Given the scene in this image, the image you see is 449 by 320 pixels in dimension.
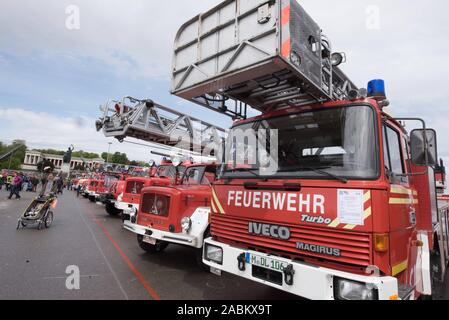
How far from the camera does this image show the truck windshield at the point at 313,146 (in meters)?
2.63

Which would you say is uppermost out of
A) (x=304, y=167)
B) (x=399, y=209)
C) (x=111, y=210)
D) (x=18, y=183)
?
(x=304, y=167)

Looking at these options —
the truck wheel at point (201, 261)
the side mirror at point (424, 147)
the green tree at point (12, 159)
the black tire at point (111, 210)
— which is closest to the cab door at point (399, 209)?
the side mirror at point (424, 147)

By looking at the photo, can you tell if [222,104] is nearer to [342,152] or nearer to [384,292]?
[342,152]

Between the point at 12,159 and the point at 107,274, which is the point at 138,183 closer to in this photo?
the point at 107,274

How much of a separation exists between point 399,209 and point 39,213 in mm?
9201

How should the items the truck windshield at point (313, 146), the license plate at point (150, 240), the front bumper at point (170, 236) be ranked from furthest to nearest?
the license plate at point (150, 240)
the front bumper at point (170, 236)
the truck windshield at point (313, 146)

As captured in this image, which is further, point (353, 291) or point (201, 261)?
point (201, 261)

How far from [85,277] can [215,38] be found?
411 cm

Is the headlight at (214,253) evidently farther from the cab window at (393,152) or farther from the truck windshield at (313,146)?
the cab window at (393,152)

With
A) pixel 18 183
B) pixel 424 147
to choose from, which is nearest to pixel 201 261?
pixel 424 147

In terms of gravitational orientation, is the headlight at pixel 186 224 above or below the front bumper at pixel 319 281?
above

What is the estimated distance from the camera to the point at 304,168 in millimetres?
2924

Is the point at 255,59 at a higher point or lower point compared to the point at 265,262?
higher

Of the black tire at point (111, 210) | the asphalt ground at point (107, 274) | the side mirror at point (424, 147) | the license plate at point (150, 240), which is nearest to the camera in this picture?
the side mirror at point (424, 147)
